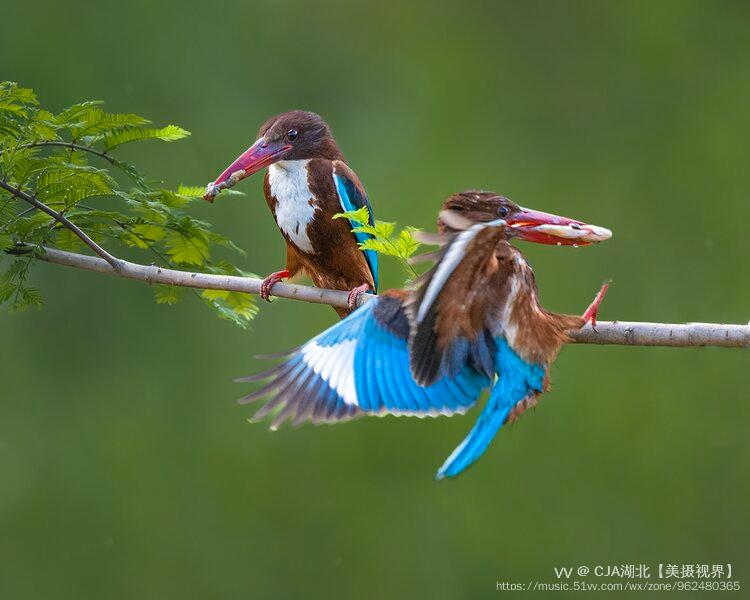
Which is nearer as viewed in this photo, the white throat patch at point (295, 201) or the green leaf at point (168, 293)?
the green leaf at point (168, 293)

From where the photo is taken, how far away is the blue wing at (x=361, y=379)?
5.59 ft

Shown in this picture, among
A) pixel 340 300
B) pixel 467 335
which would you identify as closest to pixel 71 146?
pixel 340 300

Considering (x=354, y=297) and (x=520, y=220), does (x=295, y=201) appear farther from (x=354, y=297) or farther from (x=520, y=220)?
(x=520, y=220)

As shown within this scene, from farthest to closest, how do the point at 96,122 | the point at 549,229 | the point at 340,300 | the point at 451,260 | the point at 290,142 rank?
the point at 290,142 < the point at 340,300 < the point at 96,122 < the point at 549,229 < the point at 451,260

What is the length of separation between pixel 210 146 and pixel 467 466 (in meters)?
4.38

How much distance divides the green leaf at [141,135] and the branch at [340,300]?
236mm

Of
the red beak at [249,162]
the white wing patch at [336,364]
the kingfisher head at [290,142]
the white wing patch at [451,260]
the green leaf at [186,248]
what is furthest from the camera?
the kingfisher head at [290,142]

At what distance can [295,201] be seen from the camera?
259 centimetres

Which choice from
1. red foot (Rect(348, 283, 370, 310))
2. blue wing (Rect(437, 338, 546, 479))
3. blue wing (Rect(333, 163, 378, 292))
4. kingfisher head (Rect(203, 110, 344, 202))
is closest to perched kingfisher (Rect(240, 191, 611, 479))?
blue wing (Rect(437, 338, 546, 479))

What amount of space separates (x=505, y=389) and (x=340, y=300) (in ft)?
1.97

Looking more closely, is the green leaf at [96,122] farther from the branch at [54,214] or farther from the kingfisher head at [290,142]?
the kingfisher head at [290,142]

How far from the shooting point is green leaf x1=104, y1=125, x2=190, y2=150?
199cm

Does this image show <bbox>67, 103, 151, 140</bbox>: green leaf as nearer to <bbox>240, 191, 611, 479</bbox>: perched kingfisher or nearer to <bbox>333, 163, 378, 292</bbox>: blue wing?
<bbox>240, 191, 611, 479</bbox>: perched kingfisher

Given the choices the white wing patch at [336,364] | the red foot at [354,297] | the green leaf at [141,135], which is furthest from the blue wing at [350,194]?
the white wing patch at [336,364]
